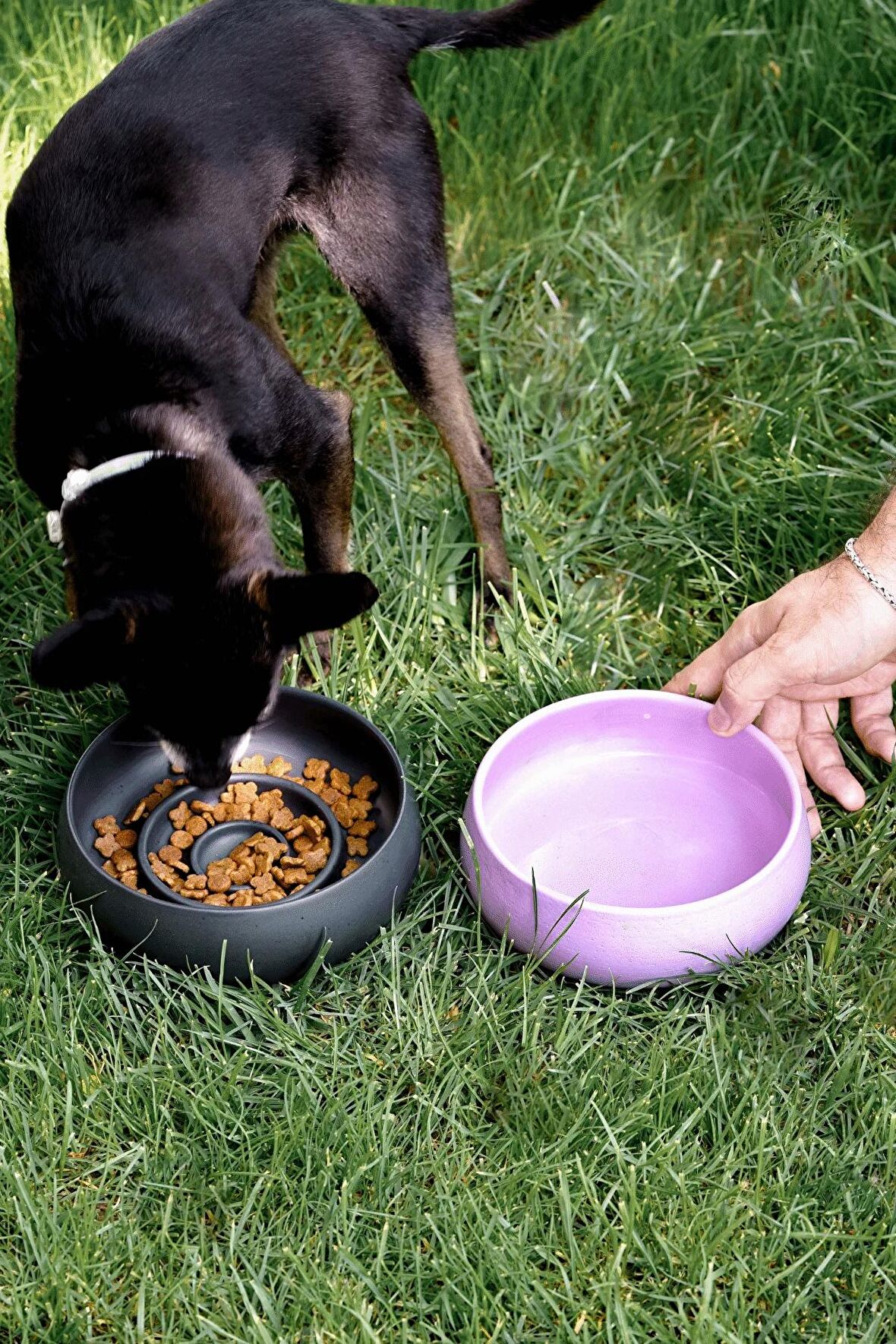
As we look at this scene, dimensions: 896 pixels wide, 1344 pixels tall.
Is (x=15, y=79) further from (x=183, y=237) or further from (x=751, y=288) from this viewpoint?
(x=751, y=288)

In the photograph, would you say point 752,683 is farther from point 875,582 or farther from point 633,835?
point 633,835

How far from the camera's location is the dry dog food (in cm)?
290

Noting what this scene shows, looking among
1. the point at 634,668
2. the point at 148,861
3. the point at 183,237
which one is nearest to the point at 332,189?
the point at 183,237

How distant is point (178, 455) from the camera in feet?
9.02

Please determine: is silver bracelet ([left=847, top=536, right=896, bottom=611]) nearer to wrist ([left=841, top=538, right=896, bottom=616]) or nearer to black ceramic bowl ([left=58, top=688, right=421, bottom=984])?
wrist ([left=841, top=538, right=896, bottom=616])

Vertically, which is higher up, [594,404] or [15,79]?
[15,79]

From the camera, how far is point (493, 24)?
3473mm

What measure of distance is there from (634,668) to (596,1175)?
1344mm

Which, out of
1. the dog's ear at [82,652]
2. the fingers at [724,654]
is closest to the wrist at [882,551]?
the fingers at [724,654]

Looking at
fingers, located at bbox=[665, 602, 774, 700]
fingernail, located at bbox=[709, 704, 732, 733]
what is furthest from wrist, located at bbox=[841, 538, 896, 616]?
fingernail, located at bbox=[709, 704, 732, 733]

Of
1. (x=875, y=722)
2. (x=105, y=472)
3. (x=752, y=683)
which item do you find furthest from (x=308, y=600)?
(x=875, y=722)

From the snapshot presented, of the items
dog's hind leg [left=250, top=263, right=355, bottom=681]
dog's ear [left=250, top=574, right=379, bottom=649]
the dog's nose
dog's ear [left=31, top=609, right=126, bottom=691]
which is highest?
dog's ear [left=31, top=609, right=126, bottom=691]

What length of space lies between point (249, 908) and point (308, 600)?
1.84 ft

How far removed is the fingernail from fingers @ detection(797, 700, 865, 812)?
294 mm
